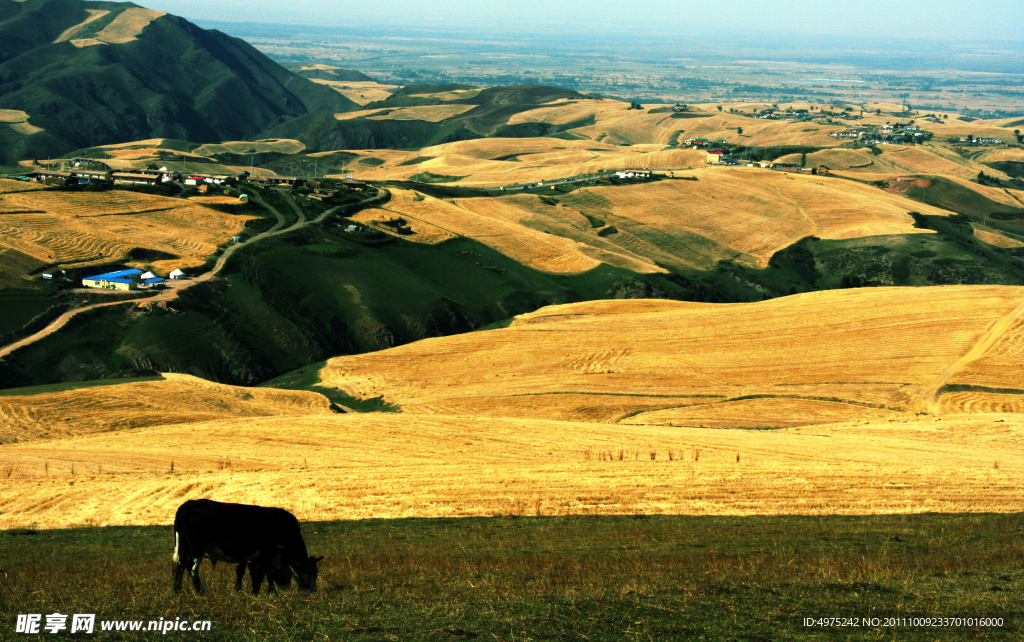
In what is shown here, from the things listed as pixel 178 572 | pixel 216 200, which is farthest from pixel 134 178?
pixel 178 572

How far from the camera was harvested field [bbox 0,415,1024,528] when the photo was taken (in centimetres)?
2611

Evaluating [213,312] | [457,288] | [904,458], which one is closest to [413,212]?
[457,288]

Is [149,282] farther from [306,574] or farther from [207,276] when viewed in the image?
[306,574]

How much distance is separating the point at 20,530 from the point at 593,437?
24.5m

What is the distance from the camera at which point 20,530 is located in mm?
22906

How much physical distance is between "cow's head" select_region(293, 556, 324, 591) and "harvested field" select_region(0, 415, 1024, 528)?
847cm

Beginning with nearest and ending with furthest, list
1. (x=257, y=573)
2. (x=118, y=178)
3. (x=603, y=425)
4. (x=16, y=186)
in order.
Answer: (x=257, y=573) → (x=603, y=425) → (x=16, y=186) → (x=118, y=178)

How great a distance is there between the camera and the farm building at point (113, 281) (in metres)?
75.3

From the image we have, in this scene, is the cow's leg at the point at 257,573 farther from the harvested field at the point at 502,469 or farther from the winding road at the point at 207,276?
the winding road at the point at 207,276

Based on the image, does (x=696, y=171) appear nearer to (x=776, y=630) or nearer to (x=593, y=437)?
(x=593, y=437)

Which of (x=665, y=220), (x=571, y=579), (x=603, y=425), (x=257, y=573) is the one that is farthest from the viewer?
(x=665, y=220)

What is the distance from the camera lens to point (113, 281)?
75938 millimetres

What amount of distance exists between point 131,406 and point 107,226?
5099cm

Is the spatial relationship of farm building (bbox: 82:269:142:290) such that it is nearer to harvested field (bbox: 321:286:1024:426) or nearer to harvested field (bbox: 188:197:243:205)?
harvested field (bbox: 321:286:1024:426)
